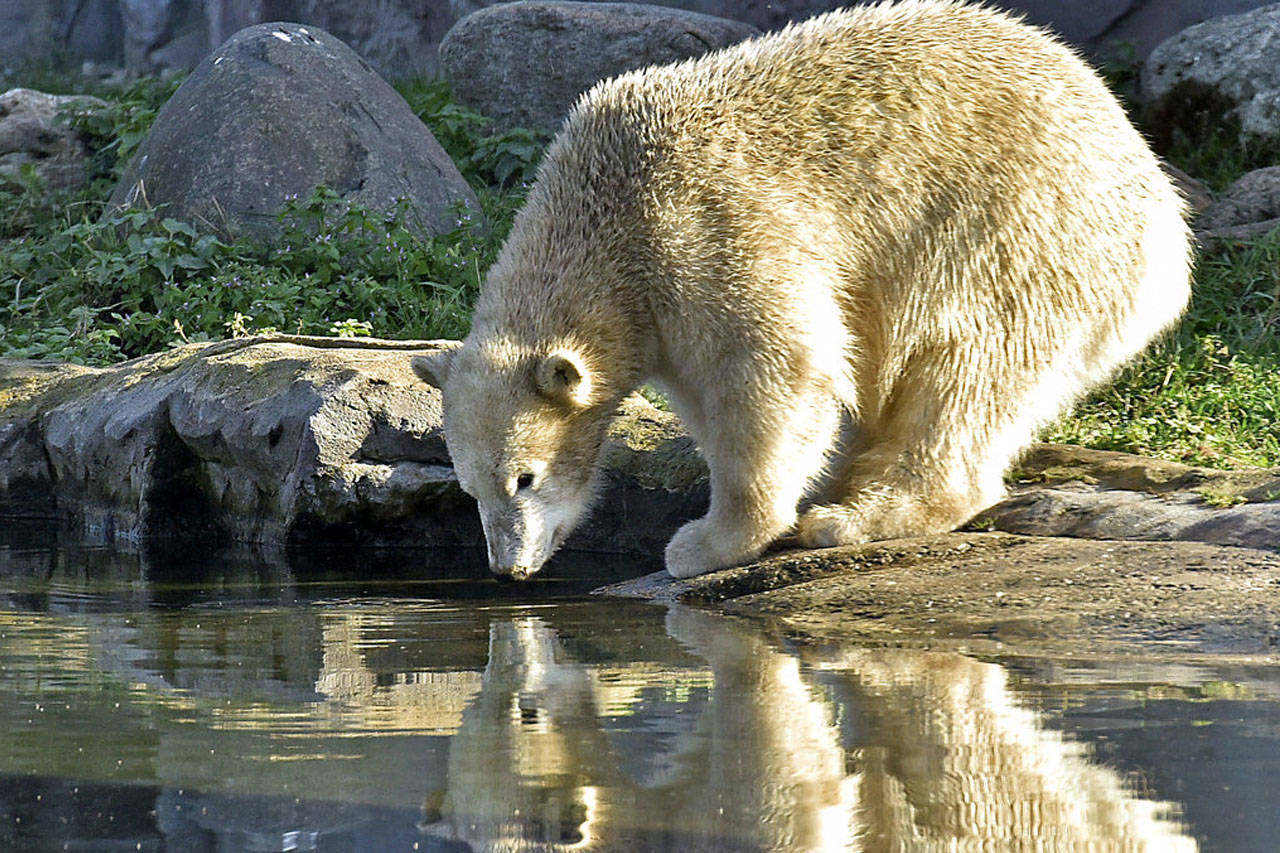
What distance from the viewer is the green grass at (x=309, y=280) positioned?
713 centimetres

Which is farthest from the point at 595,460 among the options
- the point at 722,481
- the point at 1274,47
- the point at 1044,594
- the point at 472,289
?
the point at 1274,47

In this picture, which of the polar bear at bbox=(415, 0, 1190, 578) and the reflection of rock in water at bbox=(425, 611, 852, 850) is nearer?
Result: the reflection of rock in water at bbox=(425, 611, 852, 850)

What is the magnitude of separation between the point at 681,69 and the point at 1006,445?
1.53 m

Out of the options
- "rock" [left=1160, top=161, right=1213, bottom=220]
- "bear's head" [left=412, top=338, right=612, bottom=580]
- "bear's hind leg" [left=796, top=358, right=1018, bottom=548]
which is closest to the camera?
"bear's head" [left=412, top=338, right=612, bottom=580]

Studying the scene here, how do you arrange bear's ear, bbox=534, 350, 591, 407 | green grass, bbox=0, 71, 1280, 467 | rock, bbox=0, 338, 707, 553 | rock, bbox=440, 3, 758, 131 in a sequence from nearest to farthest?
bear's ear, bbox=534, 350, 591, 407 < rock, bbox=0, 338, 707, 553 < green grass, bbox=0, 71, 1280, 467 < rock, bbox=440, 3, 758, 131

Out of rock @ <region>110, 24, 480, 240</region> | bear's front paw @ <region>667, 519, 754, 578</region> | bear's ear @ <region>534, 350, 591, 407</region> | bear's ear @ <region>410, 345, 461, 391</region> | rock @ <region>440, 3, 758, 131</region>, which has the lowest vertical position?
bear's front paw @ <region>667, 519, 754, 578</region>

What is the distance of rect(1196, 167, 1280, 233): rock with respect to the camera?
7.93 meters

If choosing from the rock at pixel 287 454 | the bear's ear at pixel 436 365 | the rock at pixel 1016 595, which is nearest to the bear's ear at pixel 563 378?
the bear's ear at pixel 436 365

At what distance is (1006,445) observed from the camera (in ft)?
15.6

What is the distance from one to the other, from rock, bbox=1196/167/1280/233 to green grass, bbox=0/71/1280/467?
502mm

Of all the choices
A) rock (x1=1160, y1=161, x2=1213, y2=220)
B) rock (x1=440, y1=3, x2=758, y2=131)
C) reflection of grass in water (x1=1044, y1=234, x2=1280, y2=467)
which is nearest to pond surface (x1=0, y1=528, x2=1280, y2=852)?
reflection of grass in water (x1=1044, y1=234, x2=1280, y2=467)

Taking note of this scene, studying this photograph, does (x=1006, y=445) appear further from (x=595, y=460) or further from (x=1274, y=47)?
(x=1274, y=47)

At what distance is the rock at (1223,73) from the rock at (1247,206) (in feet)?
2.54

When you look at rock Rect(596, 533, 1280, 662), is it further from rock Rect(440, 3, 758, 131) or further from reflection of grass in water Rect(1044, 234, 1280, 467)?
rock Rect(440, 3, 758, 131)
